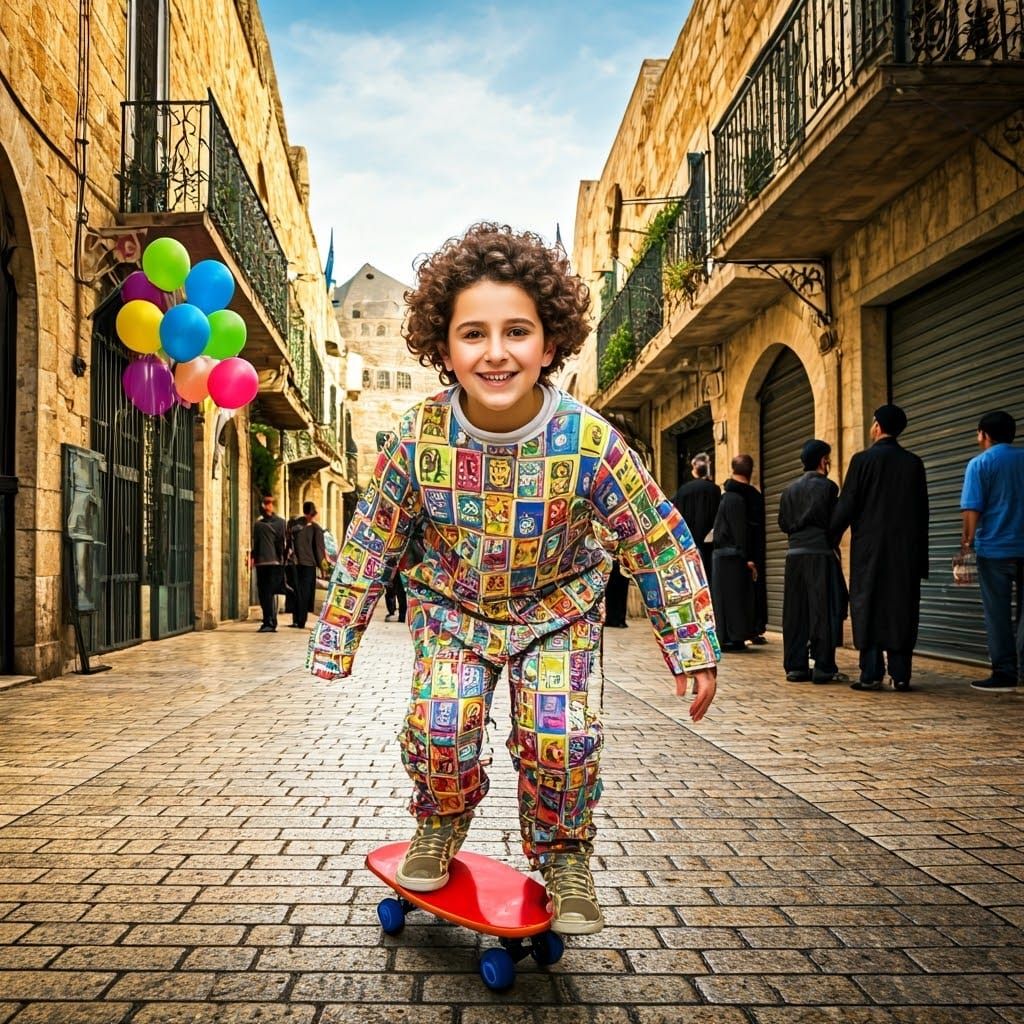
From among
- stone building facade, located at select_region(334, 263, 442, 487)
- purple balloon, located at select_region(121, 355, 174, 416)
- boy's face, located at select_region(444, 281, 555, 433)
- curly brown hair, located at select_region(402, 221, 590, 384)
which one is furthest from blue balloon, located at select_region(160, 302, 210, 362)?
stone building facade, located at select_region(334, 263, 442, 487)

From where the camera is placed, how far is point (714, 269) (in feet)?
41.3

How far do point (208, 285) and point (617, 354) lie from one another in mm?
11045

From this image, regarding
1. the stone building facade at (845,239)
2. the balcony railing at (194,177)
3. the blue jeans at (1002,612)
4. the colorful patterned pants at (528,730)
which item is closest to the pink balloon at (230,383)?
the balcony railing at (194,177)

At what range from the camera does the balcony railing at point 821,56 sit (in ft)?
23.4

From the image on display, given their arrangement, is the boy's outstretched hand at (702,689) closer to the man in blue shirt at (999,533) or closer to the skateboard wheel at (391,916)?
the skateboard wheel at (391,916)

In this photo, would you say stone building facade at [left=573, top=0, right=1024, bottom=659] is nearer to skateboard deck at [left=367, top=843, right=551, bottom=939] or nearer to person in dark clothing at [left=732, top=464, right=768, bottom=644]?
person in dark clothing at [left=732, top=464, right=768, bottom=644]

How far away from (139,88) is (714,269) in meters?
6.82

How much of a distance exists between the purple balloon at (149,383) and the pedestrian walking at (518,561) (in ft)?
22.7

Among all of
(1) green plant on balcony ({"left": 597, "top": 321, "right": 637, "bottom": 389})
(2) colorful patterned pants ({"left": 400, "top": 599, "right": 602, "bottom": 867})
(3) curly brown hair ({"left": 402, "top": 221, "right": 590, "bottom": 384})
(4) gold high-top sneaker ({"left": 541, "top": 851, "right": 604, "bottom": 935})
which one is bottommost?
(4) gold high-top sneaker ({"left": 541, "top": 851, "right": 604, "bottom": 935})

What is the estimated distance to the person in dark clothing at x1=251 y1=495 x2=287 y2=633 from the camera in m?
13.8

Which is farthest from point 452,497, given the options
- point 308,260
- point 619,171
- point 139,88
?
point 308,260

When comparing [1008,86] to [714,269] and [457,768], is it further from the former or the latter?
[457,768]

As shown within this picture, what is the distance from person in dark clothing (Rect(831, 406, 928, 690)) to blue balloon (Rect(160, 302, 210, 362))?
5180mm

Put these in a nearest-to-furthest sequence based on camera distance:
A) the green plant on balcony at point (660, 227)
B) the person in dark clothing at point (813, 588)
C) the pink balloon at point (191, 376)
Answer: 1. the person in dark clothing at point (813, 588)
2. the pink balloon at point (191, 376)
3. the green plant on balcony at point (660, 227)
